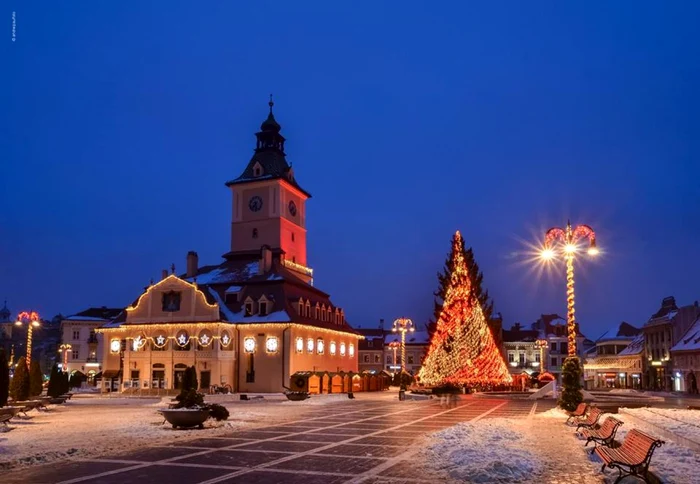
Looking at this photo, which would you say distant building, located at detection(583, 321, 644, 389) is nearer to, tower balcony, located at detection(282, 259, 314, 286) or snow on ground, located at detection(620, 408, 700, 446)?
tower balcony, located at detection(282, 259, 314, 286)

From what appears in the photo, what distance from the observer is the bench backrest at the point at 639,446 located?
12.1m

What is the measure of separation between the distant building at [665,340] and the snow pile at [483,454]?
61.0 meters

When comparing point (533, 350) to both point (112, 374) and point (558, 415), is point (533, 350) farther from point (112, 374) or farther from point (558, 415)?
point (558, 415)

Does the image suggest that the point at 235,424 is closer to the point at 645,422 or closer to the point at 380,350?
the point at 645,422

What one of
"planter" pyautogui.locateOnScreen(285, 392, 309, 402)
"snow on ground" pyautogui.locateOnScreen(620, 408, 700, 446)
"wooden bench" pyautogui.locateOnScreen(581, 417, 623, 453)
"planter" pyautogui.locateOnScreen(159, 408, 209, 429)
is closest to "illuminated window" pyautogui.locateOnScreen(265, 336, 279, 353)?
"planter" pyautogui.locateOnScreen(285, 392, 309, 402)

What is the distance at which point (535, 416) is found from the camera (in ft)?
97.3

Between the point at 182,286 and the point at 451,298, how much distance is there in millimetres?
27873

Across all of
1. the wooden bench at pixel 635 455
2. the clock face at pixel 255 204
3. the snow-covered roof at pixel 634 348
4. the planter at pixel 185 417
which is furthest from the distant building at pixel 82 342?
the wooden bench at pixel 635 455

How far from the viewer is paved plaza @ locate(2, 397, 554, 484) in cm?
1394

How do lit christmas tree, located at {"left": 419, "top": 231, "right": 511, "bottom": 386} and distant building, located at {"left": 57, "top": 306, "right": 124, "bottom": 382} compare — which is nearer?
lit christmas tree, located at {"left": 419, "top": 231, "right": 511, "bottom": 386}

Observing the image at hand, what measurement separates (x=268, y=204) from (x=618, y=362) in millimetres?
56423

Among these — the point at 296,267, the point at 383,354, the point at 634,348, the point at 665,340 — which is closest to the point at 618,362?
the point at 634,348

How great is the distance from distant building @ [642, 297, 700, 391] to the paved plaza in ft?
203

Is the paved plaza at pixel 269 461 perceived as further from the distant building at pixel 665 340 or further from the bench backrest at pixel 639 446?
the distant building at pixel 665 340
